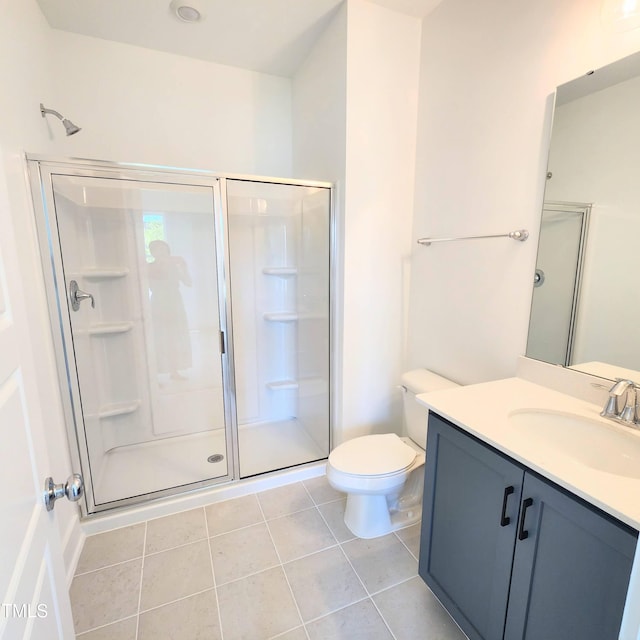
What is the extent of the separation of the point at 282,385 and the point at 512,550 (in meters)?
2.07

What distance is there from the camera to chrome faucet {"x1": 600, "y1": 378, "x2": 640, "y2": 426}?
3.66ft

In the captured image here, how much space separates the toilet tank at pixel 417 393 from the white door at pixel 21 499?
1602 mm

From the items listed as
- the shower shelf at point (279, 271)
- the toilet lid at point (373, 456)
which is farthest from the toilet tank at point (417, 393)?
the shower shelf at point (279, 271)

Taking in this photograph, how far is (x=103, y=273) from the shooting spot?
2238 millimetres

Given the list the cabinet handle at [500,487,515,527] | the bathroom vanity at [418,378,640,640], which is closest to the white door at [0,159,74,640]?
the bathroom vanity at [418,378,640,640]

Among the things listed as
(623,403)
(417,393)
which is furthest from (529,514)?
(417,393)

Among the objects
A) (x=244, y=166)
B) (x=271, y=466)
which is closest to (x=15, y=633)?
(x=271, y=466)

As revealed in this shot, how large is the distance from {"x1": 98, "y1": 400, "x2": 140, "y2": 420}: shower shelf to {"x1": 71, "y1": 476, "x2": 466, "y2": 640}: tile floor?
2.66 feet

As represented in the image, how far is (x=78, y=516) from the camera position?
1777 millimetres

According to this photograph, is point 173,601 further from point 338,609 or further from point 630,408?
point 630,408

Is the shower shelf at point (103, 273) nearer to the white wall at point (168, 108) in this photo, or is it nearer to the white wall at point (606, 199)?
the white wall at point (168, 108)

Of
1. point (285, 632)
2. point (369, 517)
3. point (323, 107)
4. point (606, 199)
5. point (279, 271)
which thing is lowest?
point (285, 632)

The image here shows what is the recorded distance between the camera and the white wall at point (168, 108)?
2139mm

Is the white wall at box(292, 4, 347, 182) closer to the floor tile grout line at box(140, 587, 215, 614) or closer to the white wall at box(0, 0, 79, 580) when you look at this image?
the white wall at box(0, 0, 79, 580)
